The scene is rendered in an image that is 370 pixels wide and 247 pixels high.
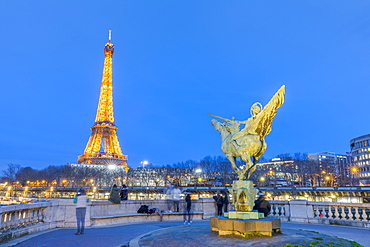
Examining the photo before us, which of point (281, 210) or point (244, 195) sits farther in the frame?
point (281, 210)

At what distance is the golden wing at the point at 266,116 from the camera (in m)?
10.6

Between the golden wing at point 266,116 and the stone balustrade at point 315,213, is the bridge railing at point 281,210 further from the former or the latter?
the golden wing at point 266,116

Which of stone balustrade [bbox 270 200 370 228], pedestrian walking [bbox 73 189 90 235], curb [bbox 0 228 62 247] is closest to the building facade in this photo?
stone balustrade [bbox 270 200 370 228]

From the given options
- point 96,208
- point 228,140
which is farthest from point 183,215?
point 228,140

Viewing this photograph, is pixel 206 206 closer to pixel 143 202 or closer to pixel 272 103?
pixel 143 202

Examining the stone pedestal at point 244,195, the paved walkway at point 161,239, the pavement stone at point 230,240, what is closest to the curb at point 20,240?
the paved walkway at point 161,239

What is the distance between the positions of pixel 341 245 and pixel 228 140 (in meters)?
5.21

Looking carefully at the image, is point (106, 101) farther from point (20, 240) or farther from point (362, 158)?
point (20, 240)

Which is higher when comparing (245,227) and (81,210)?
(81,210)

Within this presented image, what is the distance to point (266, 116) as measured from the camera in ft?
→ 36.4

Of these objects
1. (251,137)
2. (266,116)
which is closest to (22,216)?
(251,137)

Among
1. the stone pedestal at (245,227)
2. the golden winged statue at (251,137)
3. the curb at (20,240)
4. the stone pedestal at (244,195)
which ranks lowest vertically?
the curb at (20,240)

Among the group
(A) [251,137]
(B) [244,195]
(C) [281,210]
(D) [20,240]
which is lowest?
(D) [20,240]

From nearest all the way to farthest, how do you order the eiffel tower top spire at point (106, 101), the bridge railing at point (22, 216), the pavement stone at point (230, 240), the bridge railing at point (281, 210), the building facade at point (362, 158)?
the pavement stone at point (230, 240) → the bridge railing at point (22, 216) → the bridge railing at point (281, 210) → the building facade at point (362, 158) → the eiffel tower top spire at point (106, 101)
